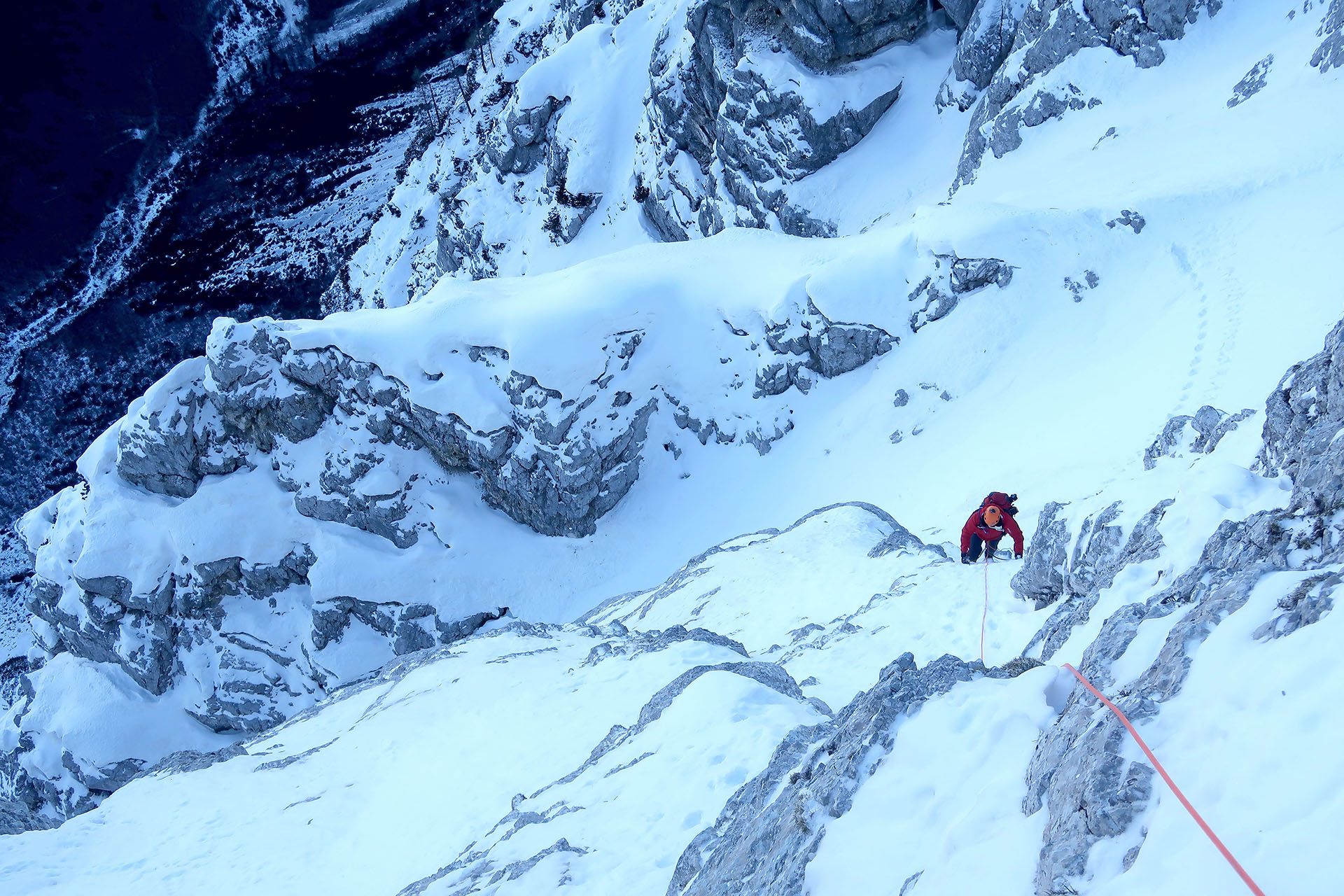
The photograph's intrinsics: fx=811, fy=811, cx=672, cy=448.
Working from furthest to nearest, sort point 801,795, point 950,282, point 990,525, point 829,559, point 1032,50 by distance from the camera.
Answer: point 1032,50
point 950,282
point 829,559
point 990,525
point 801,795

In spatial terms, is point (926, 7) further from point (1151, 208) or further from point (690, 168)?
point (1151, 208)

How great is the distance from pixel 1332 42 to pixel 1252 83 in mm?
2644

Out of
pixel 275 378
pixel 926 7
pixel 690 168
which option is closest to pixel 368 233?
pixel 690 168

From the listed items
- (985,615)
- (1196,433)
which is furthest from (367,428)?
(1196,433)

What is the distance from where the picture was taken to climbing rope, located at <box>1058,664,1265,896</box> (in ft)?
13.7

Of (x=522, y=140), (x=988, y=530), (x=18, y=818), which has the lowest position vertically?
(x=18, y=818)

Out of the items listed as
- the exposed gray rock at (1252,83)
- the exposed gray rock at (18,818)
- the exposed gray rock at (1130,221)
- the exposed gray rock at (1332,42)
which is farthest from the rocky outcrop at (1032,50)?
the exposed gray rock at (18,818)

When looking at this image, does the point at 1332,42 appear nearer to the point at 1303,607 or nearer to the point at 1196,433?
the point at 1196,433

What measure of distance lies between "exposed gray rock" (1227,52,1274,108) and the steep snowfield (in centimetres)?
22

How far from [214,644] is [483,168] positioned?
34008 mm

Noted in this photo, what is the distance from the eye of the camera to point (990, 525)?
46.7ft

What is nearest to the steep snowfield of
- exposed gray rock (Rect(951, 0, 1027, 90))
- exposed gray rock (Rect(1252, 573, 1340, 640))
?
exposed gray rock (Rect(1252, 573, 1340, 640))

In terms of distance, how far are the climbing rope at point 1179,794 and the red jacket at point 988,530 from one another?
26.1 feet

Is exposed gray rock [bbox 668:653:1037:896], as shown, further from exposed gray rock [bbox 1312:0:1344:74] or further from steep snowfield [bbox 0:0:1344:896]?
exposed gray rock [bbox 1312:0:1344:74]
